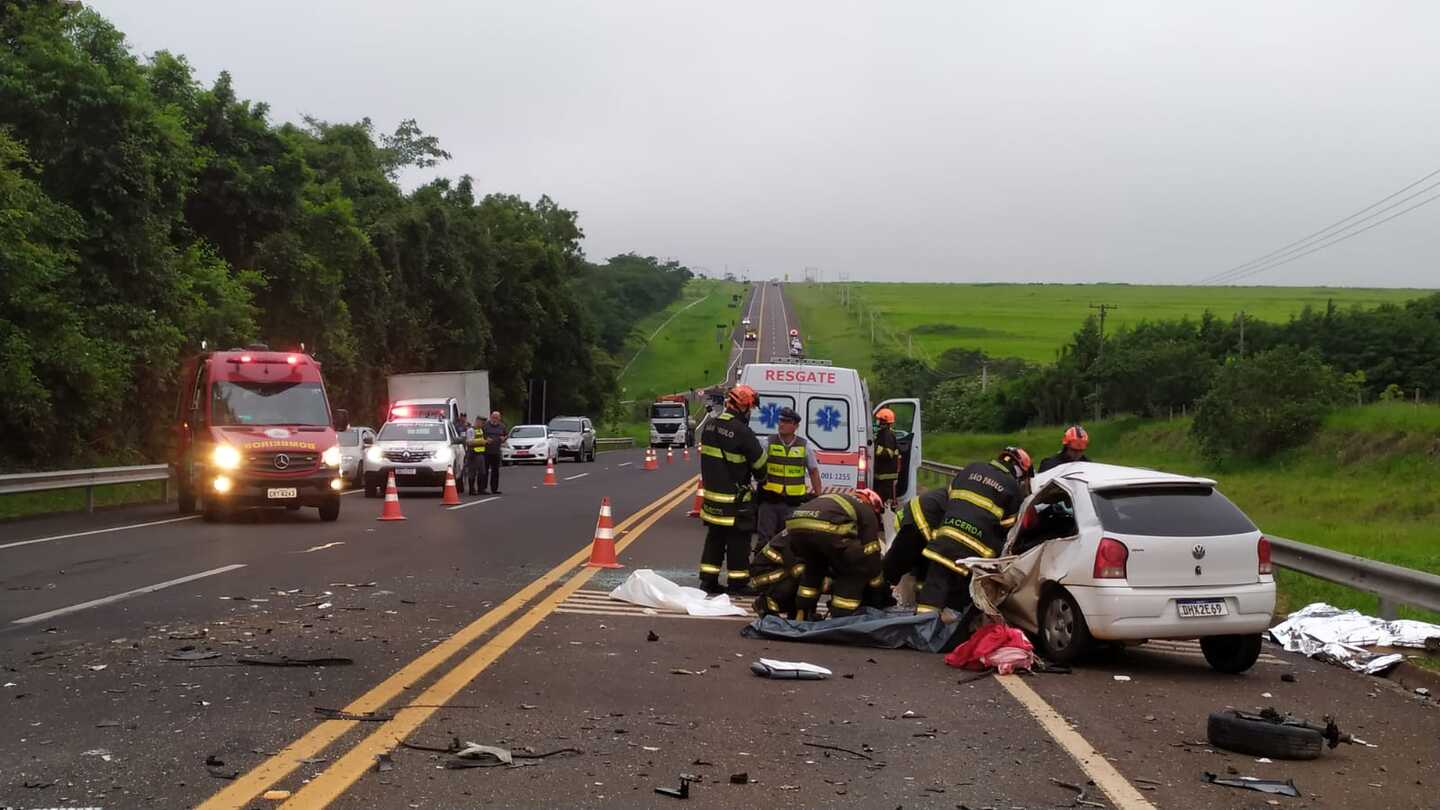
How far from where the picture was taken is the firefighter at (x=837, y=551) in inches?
418

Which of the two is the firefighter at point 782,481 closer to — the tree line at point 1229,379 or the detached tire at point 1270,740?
the detached tire at point 1270,740

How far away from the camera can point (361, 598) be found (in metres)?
11.7

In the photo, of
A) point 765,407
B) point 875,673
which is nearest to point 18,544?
point 765,407

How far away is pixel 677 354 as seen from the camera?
149 metres

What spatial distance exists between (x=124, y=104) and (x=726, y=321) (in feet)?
473

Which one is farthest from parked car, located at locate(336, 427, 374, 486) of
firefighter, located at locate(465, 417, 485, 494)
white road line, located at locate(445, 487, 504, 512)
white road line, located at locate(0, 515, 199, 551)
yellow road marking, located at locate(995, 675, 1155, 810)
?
yellow road marking, located at locate(995, 675, 1155, 810)

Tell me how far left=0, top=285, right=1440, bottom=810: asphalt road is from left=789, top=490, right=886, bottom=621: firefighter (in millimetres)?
A: 705

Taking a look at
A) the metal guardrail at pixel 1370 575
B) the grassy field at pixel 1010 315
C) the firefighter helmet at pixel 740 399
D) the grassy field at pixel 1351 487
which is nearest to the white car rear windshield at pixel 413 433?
the grassy field at pixel 1351 487

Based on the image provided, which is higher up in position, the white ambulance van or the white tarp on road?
the white ambulance van

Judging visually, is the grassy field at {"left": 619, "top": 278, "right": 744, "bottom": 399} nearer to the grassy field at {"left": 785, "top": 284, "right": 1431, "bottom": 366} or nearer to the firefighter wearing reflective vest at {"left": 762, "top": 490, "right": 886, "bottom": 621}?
the grassy field at {"left": 785, "top": 284, "right": 1431, "bottom": 366}

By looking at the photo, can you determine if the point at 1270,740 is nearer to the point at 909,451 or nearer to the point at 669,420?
the point at 909,451

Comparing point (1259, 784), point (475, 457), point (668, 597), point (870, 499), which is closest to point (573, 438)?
point (475, 457)

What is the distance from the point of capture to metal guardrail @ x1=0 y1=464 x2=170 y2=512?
70.0 ft

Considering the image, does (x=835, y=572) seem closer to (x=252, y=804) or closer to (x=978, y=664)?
(x=978, y=664)
